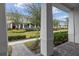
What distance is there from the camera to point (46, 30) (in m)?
2.03

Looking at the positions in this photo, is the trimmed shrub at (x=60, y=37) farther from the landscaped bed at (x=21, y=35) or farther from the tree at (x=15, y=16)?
the tree at (x=15, y=16)

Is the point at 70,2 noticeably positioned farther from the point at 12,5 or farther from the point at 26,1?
the point at 12,5

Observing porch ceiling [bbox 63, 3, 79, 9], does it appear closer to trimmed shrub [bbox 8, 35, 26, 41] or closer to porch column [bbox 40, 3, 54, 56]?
porch column [bbox 40, 3, 54, 56]

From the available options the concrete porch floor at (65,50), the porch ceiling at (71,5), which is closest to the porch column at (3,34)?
the concrete porch floor at (65,50)

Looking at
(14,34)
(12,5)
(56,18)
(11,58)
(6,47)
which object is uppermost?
(12,5)

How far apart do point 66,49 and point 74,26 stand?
0.97ft

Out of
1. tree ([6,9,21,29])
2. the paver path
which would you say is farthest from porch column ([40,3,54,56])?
tree ([6,9,21,29])

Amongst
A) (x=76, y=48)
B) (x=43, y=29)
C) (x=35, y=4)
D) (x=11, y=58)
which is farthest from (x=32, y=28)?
(x=76, y=48)

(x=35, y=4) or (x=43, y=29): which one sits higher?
(x=35, y=4)

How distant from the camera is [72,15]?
6.62 ft

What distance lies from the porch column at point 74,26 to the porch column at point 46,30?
244mm

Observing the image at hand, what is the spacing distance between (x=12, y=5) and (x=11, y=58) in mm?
619

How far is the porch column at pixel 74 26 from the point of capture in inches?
79.2

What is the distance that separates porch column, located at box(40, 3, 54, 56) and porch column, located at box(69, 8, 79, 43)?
244 mm
